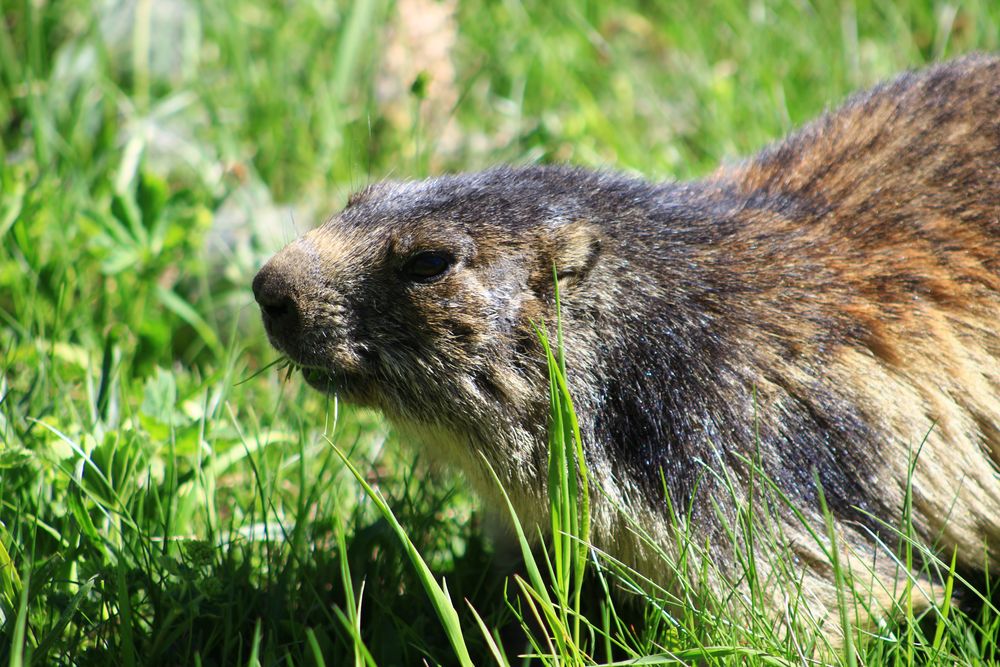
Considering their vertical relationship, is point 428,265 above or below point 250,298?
above

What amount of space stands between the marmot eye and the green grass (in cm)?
68

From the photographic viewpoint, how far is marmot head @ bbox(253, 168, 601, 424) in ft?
11.0

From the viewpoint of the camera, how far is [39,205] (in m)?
5.02

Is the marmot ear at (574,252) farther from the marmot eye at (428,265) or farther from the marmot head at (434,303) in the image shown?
the marmot eye at (428,265)

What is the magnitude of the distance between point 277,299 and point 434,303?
0.47 meters

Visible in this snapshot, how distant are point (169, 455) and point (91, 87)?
2997mm

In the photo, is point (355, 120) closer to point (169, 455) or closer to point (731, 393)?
point (169, 455)

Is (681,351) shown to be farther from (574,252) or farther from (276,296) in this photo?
(276,296)

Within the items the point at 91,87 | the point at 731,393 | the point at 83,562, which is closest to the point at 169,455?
the point at 83,562

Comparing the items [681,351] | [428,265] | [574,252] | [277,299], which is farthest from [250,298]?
[681,351]

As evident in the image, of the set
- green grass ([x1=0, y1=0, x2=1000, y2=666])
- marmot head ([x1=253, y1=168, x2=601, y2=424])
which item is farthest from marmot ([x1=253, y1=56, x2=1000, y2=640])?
green grass ([x1=0, y1=0, x2=1000, y2=666])

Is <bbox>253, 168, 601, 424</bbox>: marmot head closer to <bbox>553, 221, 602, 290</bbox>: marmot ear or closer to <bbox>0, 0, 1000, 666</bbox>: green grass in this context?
<bbox>553, 221, 602, 290</bbox>: marmot ear

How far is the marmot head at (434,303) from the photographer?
3363mm

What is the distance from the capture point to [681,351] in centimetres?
342
